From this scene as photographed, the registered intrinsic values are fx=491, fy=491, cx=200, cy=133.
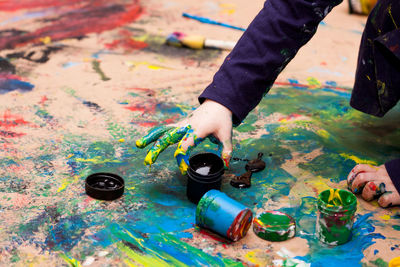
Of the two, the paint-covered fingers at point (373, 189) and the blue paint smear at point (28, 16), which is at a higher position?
the blue paint smear at point (28, 16)

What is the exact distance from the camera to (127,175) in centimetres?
214

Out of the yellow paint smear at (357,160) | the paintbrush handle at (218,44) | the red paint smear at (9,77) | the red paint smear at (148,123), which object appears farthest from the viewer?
the paintbrush handle at (218,44)

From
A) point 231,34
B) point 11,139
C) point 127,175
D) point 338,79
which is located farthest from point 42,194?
point 231,34

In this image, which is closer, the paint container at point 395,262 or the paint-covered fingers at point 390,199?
the paint container at point 395,262

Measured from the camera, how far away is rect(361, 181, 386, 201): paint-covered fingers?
1.99 m

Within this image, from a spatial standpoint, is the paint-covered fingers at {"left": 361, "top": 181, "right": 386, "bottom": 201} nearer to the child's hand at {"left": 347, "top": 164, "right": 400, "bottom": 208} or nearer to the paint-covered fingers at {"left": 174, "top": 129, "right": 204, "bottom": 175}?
the child's hand at {"left": 347, "top": 164, "right": 400, "bottom": 208}

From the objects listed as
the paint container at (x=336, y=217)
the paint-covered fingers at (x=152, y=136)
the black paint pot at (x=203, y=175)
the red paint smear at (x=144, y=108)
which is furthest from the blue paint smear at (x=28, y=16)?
the paint container at (x=336, y=217)

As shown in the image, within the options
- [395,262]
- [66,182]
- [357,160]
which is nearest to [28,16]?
[66,182]

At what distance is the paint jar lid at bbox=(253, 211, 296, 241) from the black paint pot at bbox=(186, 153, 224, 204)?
Result: 0.22m

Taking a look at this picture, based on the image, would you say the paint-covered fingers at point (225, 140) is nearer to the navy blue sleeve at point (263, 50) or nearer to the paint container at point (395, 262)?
the navy blue sleeve at point (263, 50)

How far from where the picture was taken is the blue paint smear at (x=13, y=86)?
2.87 metres

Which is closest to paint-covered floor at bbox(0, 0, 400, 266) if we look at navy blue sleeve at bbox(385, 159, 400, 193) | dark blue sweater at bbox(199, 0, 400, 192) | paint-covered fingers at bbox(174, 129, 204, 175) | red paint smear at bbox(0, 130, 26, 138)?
red paint smear at bbox(0, 130, 26, 138)

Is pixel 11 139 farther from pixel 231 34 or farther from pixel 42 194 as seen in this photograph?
pixel 231 34

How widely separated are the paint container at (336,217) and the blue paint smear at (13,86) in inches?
74.6
